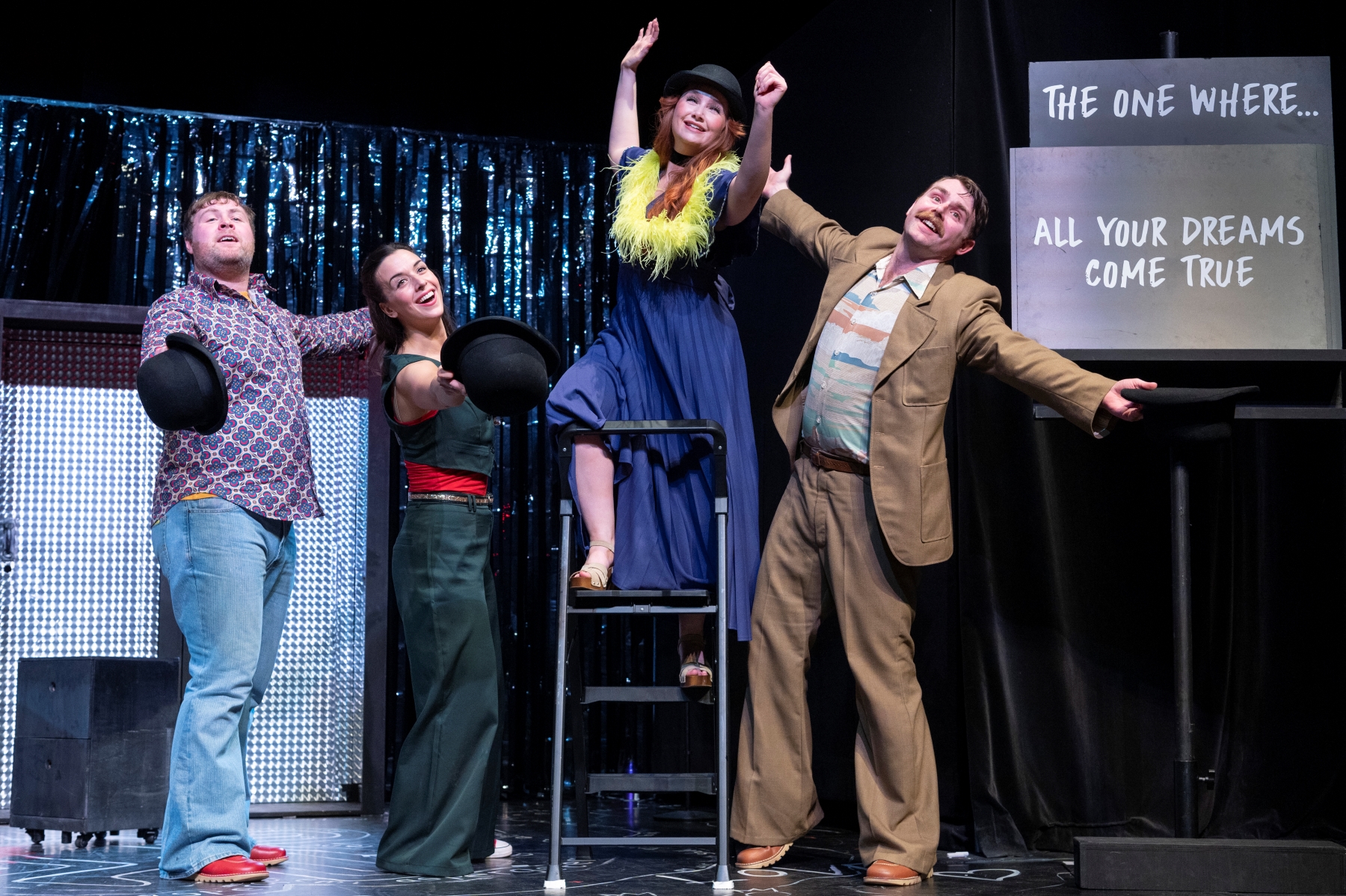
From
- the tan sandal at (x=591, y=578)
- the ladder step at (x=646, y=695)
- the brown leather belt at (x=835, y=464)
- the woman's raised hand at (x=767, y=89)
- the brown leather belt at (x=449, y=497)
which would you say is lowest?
the ladder step at (x=646, y=695)

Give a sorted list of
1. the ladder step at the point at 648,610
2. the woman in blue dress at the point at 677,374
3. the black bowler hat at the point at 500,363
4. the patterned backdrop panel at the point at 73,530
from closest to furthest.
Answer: the black bowler hat at the point at 500,363 < the ladder step at the point at 648,610 < the woman in blue dress at the point at 677,374 < the patterned backdrop panel at the point at 73,530

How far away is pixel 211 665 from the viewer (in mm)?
3090

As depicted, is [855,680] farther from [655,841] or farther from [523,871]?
[523,871]

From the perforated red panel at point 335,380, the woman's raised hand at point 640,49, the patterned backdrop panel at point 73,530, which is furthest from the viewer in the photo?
the perforated red panel at point 335,380

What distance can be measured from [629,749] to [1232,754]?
7.31ft

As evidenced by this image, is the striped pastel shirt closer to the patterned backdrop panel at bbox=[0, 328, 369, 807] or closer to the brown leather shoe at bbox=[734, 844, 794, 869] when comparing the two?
the brown leather shoe at bbox=[734, 844, 794, 869]

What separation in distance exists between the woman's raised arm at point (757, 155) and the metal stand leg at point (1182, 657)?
1200 millimetres

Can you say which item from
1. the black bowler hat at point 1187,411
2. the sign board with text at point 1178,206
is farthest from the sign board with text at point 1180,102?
the black bowler hat at point 1187,411

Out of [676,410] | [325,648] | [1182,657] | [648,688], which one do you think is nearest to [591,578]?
[648,688]

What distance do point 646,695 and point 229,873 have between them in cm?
102

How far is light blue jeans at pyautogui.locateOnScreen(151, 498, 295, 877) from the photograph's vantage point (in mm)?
3045

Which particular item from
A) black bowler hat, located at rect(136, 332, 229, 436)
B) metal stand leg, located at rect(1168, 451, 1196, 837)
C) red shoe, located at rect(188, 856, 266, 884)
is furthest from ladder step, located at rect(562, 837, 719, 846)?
black bowler hat, located at rect(136, 332, 229, 436)

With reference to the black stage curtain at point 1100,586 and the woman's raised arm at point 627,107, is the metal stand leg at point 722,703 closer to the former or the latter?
the black stage curtain at point 1100,586

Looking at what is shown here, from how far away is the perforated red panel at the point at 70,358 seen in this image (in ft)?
14.7
